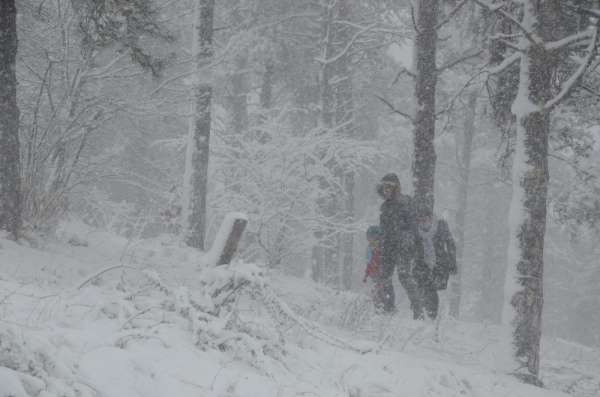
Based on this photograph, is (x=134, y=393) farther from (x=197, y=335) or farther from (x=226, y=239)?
(x=226, y=239)

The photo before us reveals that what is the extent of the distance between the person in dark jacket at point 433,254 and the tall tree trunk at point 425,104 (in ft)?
3.88

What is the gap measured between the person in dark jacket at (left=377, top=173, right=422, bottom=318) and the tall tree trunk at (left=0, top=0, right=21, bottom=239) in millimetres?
4125

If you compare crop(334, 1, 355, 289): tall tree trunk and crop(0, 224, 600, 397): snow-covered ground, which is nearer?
crop(0, 224, 600, 397): snow-covered ground

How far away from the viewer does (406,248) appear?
7.09 m

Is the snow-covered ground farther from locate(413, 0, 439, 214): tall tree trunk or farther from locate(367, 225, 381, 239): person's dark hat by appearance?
locate(413, 0, 439, 214): tall tree trunk

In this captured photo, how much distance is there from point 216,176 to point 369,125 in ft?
33.9

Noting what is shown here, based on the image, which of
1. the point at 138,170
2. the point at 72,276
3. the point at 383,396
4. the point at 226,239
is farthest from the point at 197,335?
the point at 138,170

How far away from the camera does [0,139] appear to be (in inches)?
234

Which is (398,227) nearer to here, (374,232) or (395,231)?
(395,231)

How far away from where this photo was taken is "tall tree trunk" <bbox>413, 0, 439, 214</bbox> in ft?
27.5

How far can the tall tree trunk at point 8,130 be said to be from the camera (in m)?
5.82

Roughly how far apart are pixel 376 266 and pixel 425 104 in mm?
2716

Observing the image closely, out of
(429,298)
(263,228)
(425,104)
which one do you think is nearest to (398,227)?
(429,298)

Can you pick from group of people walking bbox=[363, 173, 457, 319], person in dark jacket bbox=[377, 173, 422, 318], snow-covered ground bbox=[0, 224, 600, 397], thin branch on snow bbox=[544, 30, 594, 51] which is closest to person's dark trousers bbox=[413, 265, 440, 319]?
group of people walking bbox=[363, 173, 457, 319]
